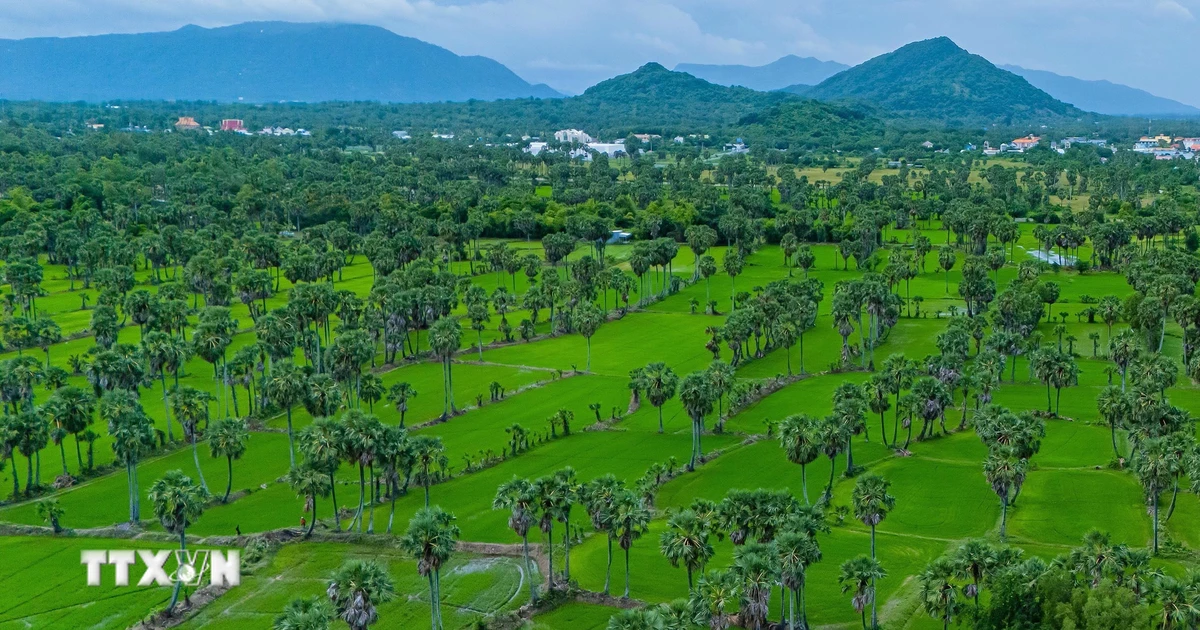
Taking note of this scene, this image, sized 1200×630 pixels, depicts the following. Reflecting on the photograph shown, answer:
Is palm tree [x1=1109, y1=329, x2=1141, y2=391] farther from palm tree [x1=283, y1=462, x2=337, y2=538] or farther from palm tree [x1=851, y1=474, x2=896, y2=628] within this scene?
palm tree [x1=283, y1=462, x2=337, y2=538]

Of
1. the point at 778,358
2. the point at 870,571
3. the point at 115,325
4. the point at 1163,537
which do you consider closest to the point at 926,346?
the point at 778,358

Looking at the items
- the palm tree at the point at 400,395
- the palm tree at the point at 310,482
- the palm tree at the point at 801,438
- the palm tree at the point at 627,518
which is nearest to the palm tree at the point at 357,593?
the palm tree at the point at 627,518

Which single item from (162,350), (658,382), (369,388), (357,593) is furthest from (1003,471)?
(162,350)

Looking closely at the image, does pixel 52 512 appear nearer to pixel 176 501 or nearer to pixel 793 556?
pixel 176 501

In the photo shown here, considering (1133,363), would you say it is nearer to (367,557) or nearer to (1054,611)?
(1054,611)

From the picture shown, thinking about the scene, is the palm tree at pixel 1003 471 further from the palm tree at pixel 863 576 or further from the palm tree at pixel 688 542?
the palm tree at pixel 688 542

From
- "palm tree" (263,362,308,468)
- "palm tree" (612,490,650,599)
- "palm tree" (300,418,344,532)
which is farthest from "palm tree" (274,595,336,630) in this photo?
"palm tree" (263,362,308,468)
